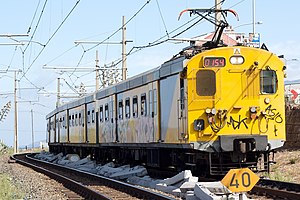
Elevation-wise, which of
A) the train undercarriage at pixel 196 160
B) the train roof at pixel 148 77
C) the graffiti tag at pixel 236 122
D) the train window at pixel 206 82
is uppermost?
the train roof at pixel 148 77

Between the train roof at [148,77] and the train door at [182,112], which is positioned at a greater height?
the train roof at [148,77]

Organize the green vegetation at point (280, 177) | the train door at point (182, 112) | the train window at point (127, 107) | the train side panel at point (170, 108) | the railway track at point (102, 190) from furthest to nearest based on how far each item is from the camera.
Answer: the train window at point (127, 107)
the green vegetation at point (280, 177)
the train side panel at point (170, 108)
the train door at point (182, 112)
the railway track at point (102, 190)

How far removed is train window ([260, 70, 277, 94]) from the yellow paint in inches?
3.6

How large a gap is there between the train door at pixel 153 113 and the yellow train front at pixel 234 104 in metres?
2.42

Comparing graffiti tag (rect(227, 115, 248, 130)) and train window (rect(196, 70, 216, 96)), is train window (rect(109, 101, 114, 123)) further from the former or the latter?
graffiti tag (rect(227, 115, 248, 130))

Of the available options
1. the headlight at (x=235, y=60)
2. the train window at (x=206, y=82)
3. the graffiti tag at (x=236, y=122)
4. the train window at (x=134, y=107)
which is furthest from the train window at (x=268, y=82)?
the train window at (x=134, y=107)

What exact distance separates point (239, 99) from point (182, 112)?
4.60ft

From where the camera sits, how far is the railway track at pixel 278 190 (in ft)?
44.6

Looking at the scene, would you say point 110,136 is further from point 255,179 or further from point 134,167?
point 255,179

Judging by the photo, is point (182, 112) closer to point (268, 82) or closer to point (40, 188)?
point (268, 82)

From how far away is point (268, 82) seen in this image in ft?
53.8

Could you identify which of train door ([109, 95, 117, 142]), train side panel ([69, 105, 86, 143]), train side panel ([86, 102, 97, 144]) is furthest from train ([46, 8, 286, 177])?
train side panel ([69, 105, 86, 143])

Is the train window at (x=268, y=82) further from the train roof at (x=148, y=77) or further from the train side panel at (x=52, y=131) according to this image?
the train side panel at (x=52, y=131)

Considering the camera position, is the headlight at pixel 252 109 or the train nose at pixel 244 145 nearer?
the train nose at pixel 244 145
